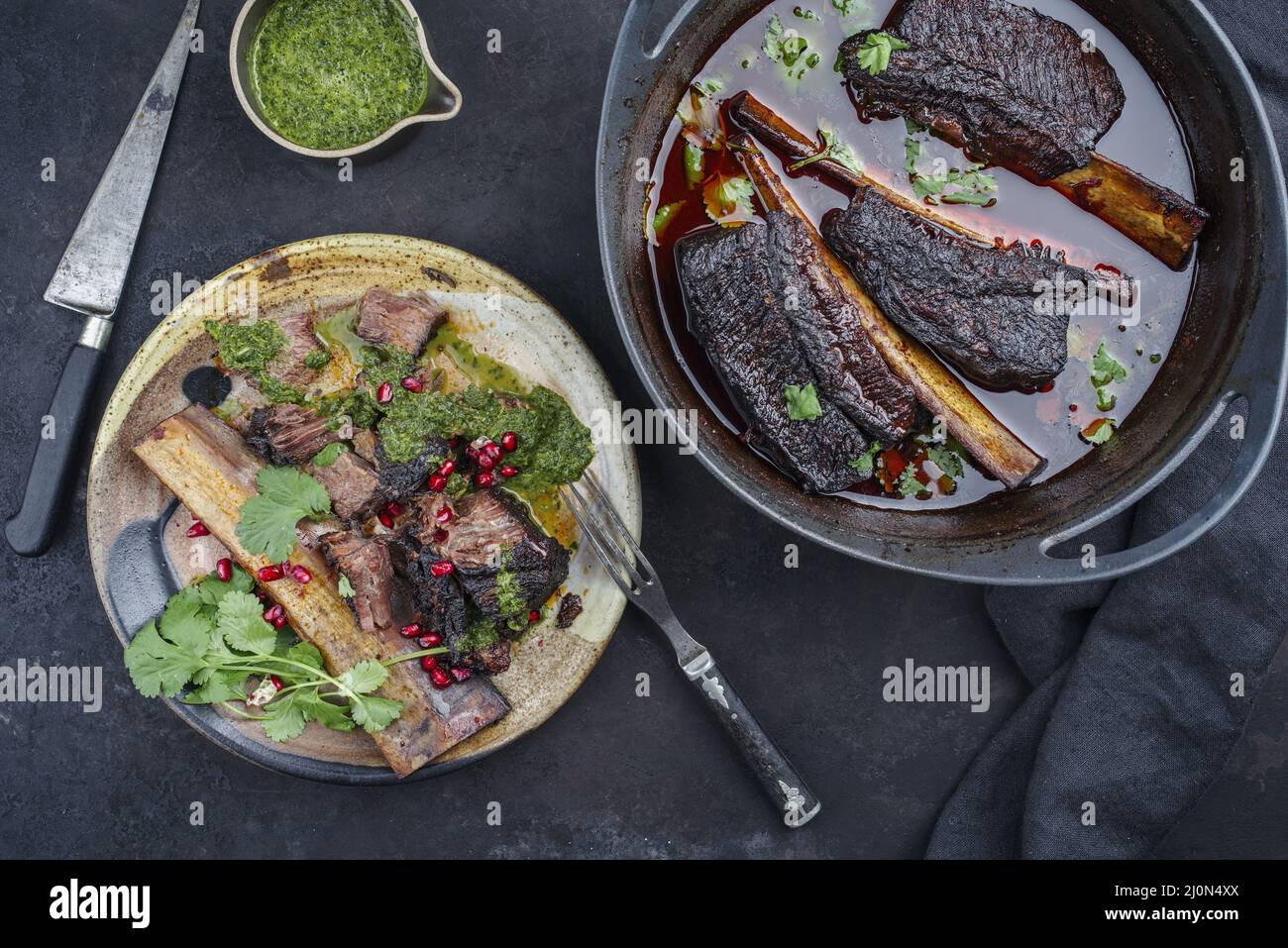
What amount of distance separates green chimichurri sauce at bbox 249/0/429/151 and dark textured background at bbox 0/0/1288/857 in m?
0.27

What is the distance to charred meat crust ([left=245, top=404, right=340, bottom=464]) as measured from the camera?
3738mm

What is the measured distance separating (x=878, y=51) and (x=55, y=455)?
148 inches

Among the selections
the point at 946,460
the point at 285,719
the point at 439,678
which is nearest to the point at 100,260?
the point at 285,719

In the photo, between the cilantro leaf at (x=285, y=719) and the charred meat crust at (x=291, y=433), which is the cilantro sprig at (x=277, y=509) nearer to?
the charred meat crust at (x=291, y=433)

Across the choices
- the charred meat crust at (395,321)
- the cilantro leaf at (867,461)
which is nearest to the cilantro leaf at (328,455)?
the charred meat crust at (395,321)

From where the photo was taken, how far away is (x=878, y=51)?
337cm

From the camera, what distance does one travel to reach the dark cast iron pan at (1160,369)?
3.11 m

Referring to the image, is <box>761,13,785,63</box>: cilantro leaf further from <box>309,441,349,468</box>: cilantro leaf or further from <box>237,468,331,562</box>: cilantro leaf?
<box>237,468,331,562</box>: cilantro leaf

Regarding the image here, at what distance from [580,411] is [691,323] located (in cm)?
63

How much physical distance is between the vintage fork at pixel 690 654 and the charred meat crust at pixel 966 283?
139 cm

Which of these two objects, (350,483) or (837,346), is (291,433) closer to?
(350,483)

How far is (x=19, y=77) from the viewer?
4164 millimetres

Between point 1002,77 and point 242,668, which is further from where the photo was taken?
point 242,668

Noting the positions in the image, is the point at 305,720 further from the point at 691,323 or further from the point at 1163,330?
the point at 1163,330
